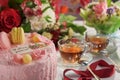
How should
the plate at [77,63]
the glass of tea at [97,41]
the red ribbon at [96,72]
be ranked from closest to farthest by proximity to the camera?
the red ribbon at [96,72] → the plate at [77,63] → the glass of tea at [97,41]

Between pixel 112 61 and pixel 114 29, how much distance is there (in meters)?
0.27

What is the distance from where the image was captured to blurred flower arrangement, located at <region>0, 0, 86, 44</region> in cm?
127

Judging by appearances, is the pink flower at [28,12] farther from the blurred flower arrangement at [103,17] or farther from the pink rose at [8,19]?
the blurred flower arrangement at [103,17]

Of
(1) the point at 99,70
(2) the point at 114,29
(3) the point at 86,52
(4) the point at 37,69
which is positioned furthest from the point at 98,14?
(4) the point at 37,69

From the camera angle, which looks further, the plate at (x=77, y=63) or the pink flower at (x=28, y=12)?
the pink flower at (x=28, y=12)

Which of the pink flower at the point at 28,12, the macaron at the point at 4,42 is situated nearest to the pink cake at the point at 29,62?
the macaron at the point at 4,42

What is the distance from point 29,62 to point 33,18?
0.37m

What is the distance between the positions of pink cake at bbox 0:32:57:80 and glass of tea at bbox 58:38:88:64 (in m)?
0.14

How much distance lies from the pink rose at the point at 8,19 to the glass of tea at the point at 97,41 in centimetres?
30

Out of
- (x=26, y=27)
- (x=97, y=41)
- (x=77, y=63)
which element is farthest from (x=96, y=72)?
(x=26, y=27)

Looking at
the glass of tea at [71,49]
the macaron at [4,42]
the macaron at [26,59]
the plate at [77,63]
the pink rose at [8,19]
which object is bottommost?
the plate at [77,63]

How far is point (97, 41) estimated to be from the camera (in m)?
1.32

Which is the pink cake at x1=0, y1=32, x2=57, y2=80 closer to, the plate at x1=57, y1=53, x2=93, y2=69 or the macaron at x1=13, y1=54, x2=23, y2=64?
the macaron at x1=13, y1=54, x2=23, y2=64

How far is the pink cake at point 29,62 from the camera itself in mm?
962
